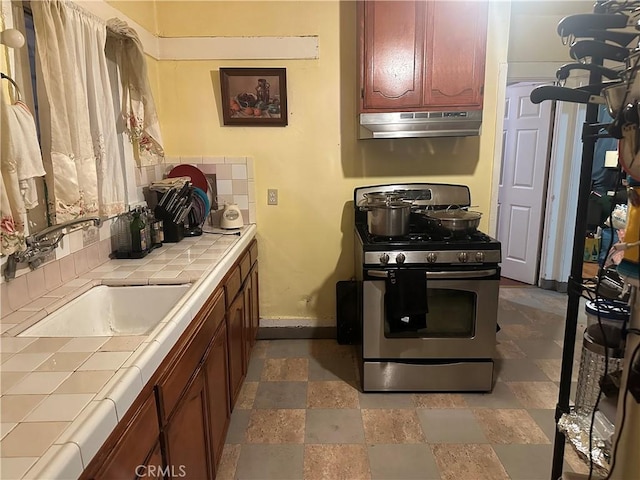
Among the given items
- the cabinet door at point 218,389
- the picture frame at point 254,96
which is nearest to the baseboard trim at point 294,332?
the cabinet door at point 218,389

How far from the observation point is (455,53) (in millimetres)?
2561

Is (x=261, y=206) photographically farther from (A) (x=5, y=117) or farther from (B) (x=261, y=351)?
(A) (x=5, y=117)

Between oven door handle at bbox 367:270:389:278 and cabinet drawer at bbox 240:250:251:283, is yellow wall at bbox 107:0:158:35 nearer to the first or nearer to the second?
cabinet drawer at bbox 240:250:251:283

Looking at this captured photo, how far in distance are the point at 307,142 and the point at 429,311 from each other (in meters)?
1.39

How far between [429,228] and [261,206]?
1.16m

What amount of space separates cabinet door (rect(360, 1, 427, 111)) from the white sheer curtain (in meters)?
1.46

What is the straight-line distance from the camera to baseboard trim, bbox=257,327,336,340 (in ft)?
10.5

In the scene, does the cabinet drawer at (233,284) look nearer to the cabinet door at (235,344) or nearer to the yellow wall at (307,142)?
the cabinet door at (235,344)

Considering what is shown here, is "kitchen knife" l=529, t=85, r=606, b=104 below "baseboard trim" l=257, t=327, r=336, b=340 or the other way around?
the other way around

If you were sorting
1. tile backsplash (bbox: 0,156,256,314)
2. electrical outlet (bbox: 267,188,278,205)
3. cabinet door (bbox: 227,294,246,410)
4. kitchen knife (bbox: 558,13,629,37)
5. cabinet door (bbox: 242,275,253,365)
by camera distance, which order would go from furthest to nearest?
electrical outlet (bbox: 267,188,278,205)
cabinet door (bbox: 242,275,253,365)
cabinet door (bbox: 227,294,246,410)
tile backsplash (bbox: 0,156,256,314)
kitchen knife (bbox: 558,13,629,37)

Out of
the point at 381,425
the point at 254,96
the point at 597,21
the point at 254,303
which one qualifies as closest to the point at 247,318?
the point at 254,303

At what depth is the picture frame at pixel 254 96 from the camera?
2.84 metres

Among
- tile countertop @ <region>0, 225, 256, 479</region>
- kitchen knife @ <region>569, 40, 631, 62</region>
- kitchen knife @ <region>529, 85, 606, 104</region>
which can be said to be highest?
kitchen knife @ <region>569, 40, 631, 62</region>

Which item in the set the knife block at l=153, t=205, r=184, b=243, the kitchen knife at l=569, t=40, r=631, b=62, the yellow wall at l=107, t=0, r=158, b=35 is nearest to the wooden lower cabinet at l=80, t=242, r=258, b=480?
the knife block at l=153, t=205, r=184, b=243
